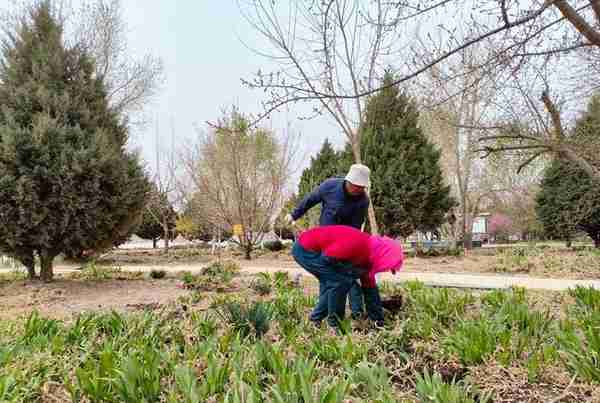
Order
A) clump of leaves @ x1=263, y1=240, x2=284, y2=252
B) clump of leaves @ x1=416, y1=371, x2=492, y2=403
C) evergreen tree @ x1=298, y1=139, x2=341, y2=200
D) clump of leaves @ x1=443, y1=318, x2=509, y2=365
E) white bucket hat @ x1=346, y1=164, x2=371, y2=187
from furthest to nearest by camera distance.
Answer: clump of leaves @ x1=263, y1=240, x2=284, y2=252, evergreen tree @ x1=298, y1=139, x2=341, y2=200, white bucket hat @ x1=346, y1=164, x2=371, y2=187, clump of leaves @ x1=443, y1=318, x2=509, y2=365, clump of leaves @ x1=416, y1=371, x2=492, y2=403

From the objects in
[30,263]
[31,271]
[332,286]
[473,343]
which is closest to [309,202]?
[332,286]

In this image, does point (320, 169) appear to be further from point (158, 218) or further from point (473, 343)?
point (473, 343)

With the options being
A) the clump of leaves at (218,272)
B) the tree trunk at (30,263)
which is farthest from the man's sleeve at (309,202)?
the tree trunk at (30,263)

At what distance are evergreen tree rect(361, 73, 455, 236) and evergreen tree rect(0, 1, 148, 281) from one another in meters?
9.01

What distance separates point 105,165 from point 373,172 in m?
9.89

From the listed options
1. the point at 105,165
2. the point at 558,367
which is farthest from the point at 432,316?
the point at 105,165

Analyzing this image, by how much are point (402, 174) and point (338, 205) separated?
36.0 feet

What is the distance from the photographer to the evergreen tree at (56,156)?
594 centimetres

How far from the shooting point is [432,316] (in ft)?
12.6

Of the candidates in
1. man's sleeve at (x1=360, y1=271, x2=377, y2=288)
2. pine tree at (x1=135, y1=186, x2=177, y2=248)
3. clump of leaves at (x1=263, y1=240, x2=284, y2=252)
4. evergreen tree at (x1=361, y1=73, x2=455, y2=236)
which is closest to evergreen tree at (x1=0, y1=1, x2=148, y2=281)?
man's sleeve at (x1=360, y1=271, x2=377, y2=288)

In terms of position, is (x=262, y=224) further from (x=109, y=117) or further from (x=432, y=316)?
(x=432, y=316)

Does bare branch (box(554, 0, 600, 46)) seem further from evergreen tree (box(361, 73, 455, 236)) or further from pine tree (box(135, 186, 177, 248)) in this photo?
pine tree (box(135, 186, 177, 248))

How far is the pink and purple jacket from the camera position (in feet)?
11.3

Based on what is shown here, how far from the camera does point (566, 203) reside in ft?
53.4
